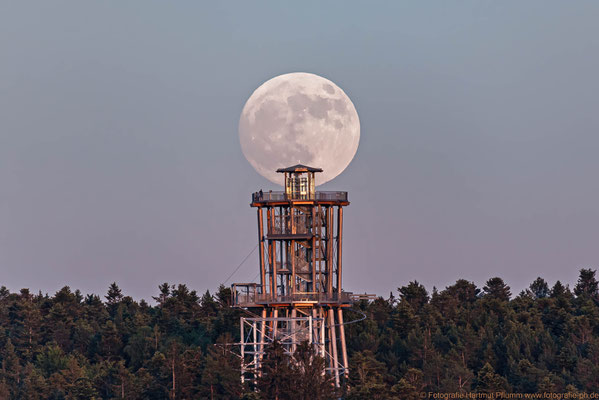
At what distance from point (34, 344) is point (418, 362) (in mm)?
59513

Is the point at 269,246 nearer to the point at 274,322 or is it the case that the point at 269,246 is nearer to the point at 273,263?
the point at 273,263

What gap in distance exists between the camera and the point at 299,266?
116000 millimetres

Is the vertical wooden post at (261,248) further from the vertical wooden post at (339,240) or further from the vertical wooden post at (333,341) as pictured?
the vertical wooden post at (339,240)

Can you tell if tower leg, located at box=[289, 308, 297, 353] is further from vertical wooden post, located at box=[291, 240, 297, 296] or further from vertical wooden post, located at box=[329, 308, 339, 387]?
vertical wooden post, located at box=[329, 308, 339, 387]

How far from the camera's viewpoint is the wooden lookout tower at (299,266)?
378 ft

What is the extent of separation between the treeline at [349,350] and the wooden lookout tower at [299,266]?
197 inches

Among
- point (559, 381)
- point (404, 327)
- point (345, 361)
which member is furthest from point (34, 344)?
point (559, 381)

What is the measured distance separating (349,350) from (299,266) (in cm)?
2799

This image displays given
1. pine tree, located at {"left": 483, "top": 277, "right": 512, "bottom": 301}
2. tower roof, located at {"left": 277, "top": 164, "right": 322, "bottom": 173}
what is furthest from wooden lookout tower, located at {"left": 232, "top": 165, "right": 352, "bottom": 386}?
pine tree, located at {"left": 483, "top": 277, "right": 512, "bottom": 301}

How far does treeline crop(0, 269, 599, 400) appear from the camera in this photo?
114688 millimetres

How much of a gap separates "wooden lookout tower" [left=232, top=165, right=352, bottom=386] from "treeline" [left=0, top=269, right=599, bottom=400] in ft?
16.4

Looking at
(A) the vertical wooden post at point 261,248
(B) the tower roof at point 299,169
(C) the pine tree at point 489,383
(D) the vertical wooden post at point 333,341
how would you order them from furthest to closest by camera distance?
(A) the vertical wooden post at point 261,248 → (D) the vertical wooden post at point 333,341 → (B) the tower roof at point 299,169 → (C) the pine tree at point 489,383

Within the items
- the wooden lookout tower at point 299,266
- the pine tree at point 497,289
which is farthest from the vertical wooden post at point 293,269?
the pine tree at point 497,289

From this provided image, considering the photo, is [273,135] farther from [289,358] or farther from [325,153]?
[289,358]
